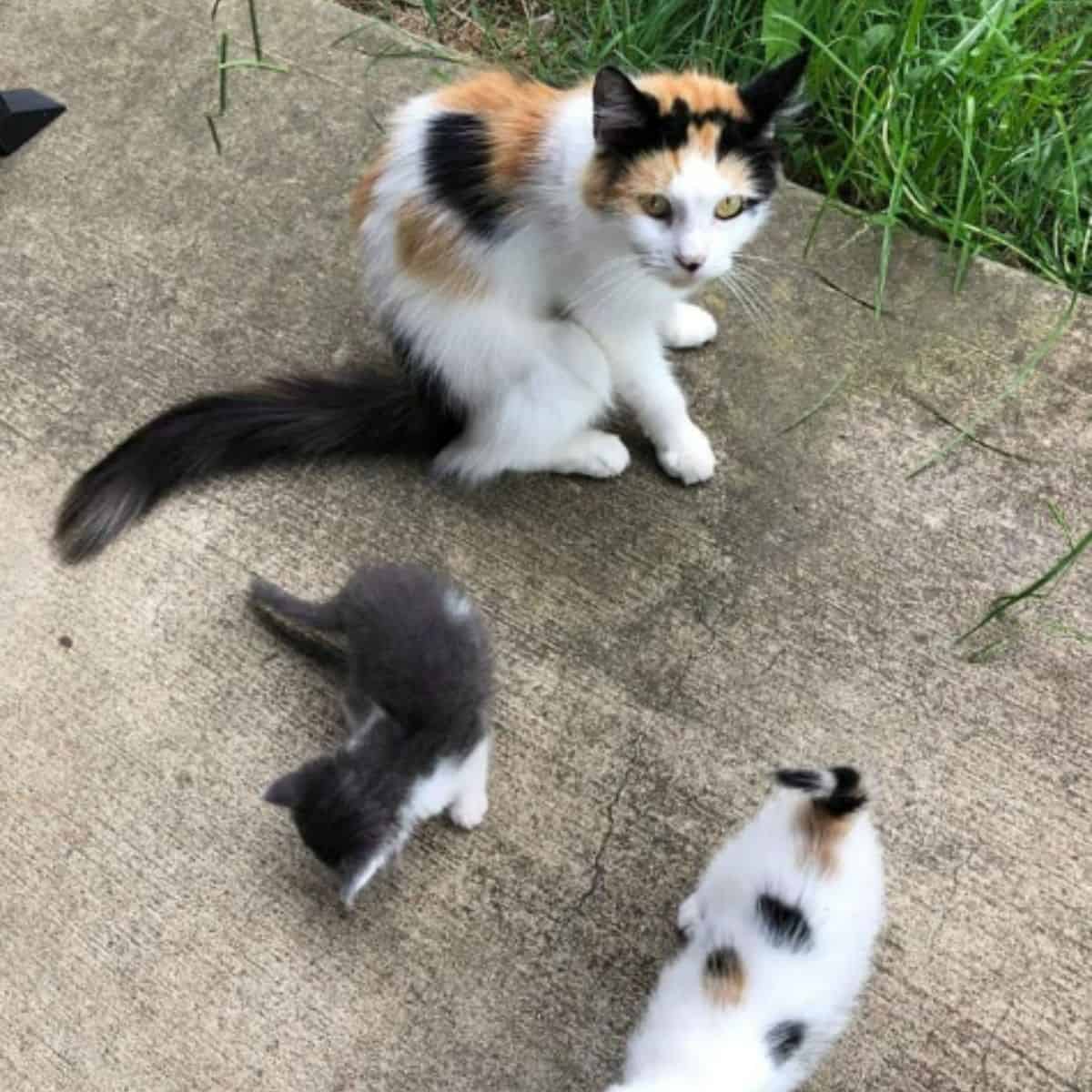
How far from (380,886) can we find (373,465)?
1.01m

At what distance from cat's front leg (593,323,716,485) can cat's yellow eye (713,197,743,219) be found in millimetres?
348

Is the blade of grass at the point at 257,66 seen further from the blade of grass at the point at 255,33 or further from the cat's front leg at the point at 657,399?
the cat's front leg at the point at 657,399

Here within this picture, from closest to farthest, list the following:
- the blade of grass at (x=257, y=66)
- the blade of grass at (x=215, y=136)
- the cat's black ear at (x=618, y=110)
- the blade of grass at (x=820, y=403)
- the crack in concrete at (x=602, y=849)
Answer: the cat's black ear at (x=618, y=110)
the crack in concrete at (x=602, y=849)
the blade of grass at (x=820, y=403)
the blade of grass at (x=215, y=136)
the blade of grass at (x=257, y=66)

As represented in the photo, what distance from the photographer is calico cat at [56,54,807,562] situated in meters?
2.00

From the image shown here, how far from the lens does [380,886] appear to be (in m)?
2.16

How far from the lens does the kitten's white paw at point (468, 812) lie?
218 cm

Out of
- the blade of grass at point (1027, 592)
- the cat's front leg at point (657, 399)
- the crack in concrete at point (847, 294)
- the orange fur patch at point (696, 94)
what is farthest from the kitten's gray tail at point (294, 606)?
the crack in concrete at point (847, 294)

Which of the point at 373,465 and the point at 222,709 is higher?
the point at 373,465

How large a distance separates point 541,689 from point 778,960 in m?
0.80

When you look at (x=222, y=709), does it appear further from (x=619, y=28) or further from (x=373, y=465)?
(x=619, y=28)

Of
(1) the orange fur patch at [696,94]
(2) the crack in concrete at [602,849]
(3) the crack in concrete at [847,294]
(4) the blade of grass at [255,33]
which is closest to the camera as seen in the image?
(1) the orange fur patch at [696,94]

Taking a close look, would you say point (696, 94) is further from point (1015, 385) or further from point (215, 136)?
point (215, 136)

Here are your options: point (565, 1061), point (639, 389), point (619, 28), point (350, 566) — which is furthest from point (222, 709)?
point (619, 28)

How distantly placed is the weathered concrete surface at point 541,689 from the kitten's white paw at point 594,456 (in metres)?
0.05
